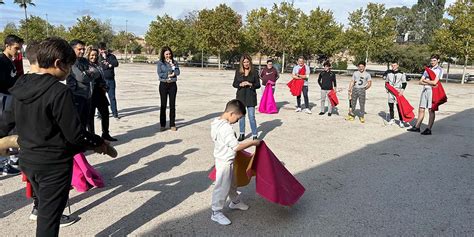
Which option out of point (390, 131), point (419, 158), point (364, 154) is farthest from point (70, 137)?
point (390, 131)

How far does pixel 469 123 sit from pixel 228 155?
9623 mm

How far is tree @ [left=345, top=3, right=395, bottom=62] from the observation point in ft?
101

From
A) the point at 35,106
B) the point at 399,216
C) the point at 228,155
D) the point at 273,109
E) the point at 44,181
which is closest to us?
the point at 35,106

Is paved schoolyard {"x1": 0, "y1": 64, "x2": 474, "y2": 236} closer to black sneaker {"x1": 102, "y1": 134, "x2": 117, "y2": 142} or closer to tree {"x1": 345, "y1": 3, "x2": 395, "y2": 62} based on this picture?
black sneaker {"x1": 102, "y1": 134, "x2": 117, "y2": 142}

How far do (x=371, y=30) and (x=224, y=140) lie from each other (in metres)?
31.3

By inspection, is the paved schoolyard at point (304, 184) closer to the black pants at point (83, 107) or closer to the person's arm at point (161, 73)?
the black pants at point (83, 107)

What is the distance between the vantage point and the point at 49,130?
8.18 feet

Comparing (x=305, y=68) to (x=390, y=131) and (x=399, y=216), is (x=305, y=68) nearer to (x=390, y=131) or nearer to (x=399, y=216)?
(x=390, y=131)

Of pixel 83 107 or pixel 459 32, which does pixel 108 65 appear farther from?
pixel 459 32

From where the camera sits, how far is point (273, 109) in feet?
36.9

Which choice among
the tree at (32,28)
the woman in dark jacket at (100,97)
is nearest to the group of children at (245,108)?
the woman in dark jacket at (100,97)

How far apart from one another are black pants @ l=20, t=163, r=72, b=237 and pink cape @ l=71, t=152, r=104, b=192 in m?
1.82

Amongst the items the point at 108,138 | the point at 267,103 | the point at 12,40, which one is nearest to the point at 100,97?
the point at 108,138

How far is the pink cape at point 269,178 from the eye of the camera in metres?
3.92
